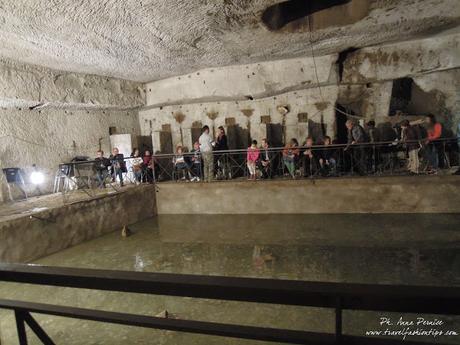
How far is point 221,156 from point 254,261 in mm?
4722

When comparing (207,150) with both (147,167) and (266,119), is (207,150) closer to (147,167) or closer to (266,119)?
(147,167)

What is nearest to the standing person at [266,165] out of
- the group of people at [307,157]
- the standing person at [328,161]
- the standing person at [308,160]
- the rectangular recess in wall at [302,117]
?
the group of people at [307,157]

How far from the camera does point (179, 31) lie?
20.7ft

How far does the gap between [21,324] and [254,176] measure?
6824 millimetres

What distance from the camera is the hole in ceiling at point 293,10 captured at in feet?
21.5

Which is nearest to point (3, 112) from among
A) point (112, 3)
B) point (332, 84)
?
point (112, 3)

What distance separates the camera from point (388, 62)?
8.55 metres

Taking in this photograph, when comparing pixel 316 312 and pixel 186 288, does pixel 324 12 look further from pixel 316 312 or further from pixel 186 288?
pixel 186 288

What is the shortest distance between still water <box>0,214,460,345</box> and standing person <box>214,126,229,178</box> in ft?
6.04

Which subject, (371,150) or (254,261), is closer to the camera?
(254,261)

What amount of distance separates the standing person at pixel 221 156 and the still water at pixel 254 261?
1840 millimetres

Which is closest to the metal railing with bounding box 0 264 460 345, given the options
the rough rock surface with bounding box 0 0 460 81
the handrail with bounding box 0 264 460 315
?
the handrail with bounding box 0 264 460 315

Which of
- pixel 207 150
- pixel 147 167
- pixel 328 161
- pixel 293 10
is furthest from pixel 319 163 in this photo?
pixel 147 167

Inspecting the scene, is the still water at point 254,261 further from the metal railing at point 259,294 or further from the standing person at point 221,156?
the metal railing at point 259,294
